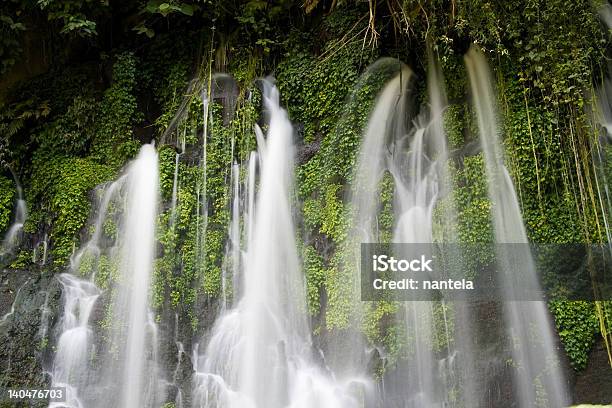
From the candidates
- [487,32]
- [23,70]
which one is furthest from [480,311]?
[23,70]

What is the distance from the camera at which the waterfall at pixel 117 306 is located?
638 cm

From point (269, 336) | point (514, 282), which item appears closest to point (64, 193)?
point (269, 336)

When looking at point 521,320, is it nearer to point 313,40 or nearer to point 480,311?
point 480,311

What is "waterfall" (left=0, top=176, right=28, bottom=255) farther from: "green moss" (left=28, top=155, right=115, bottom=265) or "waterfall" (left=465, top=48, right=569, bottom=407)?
"waterfall" (left=465, top=48, right=569, bottom=407)

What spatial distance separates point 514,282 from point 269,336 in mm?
2973

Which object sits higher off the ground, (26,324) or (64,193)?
(64,193)

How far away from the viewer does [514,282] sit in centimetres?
603

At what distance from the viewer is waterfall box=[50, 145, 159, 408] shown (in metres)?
6.38

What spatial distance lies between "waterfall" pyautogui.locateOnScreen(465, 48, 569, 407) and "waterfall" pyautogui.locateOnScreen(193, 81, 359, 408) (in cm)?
197

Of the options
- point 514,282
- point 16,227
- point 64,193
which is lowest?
point 514,282

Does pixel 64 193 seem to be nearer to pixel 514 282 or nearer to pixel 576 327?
pixel 514 282

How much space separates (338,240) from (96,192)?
3618 millimetres

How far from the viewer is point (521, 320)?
5.87 meters

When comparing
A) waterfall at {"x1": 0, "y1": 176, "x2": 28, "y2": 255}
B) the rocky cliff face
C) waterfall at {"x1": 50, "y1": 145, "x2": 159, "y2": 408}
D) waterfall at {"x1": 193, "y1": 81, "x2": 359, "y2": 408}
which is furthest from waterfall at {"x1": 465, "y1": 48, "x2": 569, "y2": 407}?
waterfall at {"x1": 0, "y1": 176, "x2": 28, "y2": 255}
